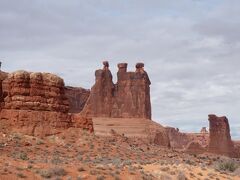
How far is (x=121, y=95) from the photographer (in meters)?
108

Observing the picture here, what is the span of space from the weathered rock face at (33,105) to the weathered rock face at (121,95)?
6052 centimetres

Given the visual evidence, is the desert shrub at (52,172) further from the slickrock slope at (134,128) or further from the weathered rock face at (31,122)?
the slickrock slope at (134,128)

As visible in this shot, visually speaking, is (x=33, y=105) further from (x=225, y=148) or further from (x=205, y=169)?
(x=225, y=148)

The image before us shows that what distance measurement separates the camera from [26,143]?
37.8 metres

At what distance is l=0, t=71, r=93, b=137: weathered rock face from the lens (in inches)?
1623

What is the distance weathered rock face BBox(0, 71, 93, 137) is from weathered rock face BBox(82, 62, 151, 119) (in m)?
60.5

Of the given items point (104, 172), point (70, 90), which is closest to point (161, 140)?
point (70, 90)

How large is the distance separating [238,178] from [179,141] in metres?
117

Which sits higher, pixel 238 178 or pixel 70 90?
pixel 70 90

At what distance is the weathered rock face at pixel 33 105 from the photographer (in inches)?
1623

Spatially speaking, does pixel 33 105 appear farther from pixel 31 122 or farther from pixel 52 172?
pixel 52 172

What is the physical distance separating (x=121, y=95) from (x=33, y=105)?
65.9 metres

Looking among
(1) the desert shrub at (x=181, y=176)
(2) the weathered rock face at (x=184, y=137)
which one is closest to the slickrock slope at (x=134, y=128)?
(2) the weathered rock face at (x=184, y=137)

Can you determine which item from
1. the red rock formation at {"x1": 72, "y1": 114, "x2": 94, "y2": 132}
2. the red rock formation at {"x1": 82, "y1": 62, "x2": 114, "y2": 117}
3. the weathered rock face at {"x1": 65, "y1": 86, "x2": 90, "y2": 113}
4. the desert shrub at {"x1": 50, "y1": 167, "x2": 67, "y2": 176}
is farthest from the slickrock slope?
the desert shrub at {"x1": 50, "y1": 167, "x2": 67, "y2": 176}
